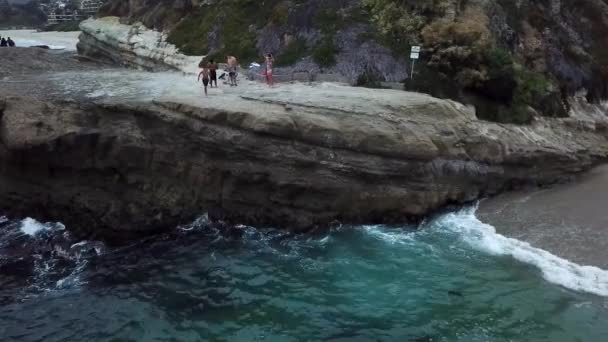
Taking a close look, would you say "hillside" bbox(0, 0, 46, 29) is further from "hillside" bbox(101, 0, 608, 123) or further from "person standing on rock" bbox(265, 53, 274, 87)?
"person standing on rock" bbox(265, 53, 274, 87)

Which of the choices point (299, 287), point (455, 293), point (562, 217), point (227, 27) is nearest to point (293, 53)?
point (227, 27)

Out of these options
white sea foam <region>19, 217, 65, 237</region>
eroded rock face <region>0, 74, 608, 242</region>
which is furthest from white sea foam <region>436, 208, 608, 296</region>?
white sea foam <region>19, 217, 65, 237</region>

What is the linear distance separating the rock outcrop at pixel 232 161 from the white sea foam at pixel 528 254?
1.12 m

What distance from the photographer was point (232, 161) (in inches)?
667

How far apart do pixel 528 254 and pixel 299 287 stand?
6174 mm

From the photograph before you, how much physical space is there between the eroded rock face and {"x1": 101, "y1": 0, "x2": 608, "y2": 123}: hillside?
439 cm

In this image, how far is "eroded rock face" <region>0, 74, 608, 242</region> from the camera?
1673cm

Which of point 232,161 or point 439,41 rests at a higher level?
point 439,41

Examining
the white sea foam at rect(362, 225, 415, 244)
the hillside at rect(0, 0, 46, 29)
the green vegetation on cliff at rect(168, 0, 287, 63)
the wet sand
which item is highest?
the hillside at rect(0, 0, 46, 29)

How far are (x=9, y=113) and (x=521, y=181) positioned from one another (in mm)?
17162

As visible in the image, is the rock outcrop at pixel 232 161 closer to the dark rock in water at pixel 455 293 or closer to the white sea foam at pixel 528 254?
the white sea foam at pixel 528 254

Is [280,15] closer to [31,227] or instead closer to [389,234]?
[389,234]

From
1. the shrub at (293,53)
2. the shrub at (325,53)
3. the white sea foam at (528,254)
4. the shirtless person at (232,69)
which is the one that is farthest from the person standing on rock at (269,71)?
the white sea foam at (528,254)

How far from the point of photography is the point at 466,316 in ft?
39.9
